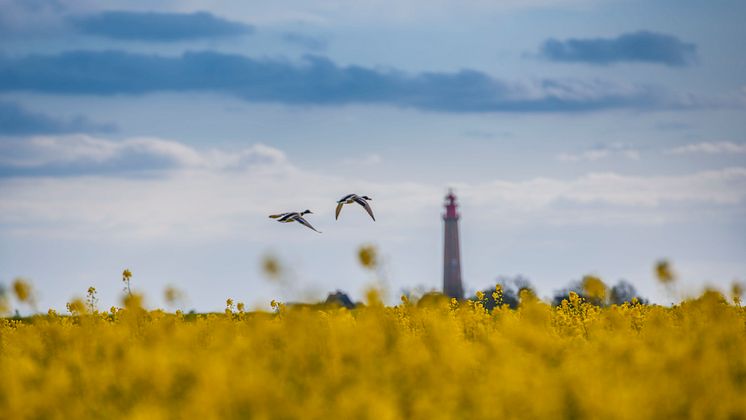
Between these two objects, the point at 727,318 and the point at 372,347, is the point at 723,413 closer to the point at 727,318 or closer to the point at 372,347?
the point at 372,347

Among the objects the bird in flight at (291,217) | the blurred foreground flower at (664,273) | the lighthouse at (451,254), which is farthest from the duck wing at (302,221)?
A: the lighthouse at (451,254)

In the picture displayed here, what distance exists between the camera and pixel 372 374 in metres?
8.20

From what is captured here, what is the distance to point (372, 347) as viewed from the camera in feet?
29.7

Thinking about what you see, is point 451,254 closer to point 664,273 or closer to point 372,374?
point 664,273

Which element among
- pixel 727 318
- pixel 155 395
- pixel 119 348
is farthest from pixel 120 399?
pixel 727 318

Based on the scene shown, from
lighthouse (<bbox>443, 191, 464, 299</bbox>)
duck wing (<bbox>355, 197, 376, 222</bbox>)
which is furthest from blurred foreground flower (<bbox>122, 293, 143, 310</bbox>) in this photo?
lighthouse (<bbox>443, 191, 464, 299</bbox>)

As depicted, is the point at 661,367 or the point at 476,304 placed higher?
the point at 476,304

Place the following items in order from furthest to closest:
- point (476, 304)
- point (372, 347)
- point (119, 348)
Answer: point (476, 304) → point (119, 348) → point (372, 347)

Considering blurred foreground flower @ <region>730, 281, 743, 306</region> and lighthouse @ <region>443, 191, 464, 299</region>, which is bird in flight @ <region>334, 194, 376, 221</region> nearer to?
blurred foreground flower @ <region>730, 281, 743, 306</region>

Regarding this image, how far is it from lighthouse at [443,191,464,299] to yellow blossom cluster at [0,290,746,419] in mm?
57083

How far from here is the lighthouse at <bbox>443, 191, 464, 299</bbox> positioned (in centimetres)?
6850

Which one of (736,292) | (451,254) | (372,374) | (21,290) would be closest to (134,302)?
(21,290)

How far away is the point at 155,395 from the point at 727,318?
7099 millimetres

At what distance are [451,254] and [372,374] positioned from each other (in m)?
61.6
